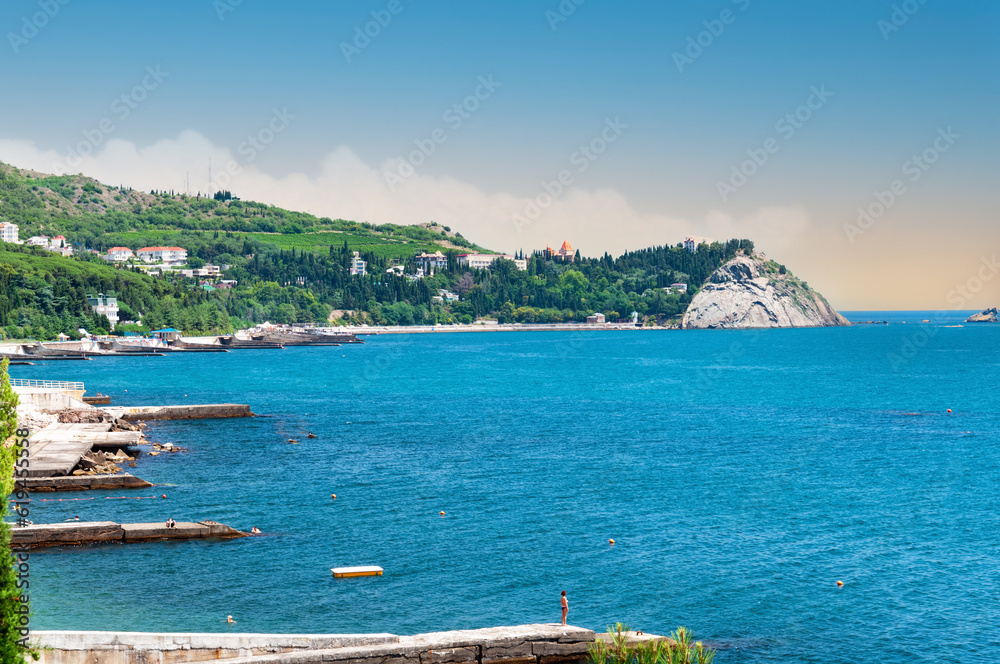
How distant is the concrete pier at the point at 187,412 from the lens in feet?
269

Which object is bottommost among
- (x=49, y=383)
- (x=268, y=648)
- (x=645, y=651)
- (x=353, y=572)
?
(x=353, y=572)

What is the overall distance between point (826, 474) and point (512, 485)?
68.0 ft

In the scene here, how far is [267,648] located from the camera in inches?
971

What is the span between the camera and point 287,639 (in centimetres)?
2480

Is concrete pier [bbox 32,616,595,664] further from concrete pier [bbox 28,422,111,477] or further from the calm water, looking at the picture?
concrete pier [bbox 28,422,111,477]

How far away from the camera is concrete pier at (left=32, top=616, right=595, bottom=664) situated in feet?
80.0

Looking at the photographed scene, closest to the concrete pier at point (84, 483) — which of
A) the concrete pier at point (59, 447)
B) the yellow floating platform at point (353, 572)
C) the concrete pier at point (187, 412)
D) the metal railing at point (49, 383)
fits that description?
the concrete pier at point (59, 447)

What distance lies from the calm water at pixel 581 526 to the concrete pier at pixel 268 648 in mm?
4805

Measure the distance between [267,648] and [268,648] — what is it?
Result: 29 millimetres

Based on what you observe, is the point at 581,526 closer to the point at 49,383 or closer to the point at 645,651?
the point at 645,651

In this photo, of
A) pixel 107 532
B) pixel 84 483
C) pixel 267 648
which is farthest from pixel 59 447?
pixel 267 648

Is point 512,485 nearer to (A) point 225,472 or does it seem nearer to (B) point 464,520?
(B) point 464,520

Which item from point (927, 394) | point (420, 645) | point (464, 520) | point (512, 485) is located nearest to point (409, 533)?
point (464, 520)

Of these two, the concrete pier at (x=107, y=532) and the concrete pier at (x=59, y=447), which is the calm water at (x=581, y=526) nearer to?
the concrete pier at (x=107, y=532)
